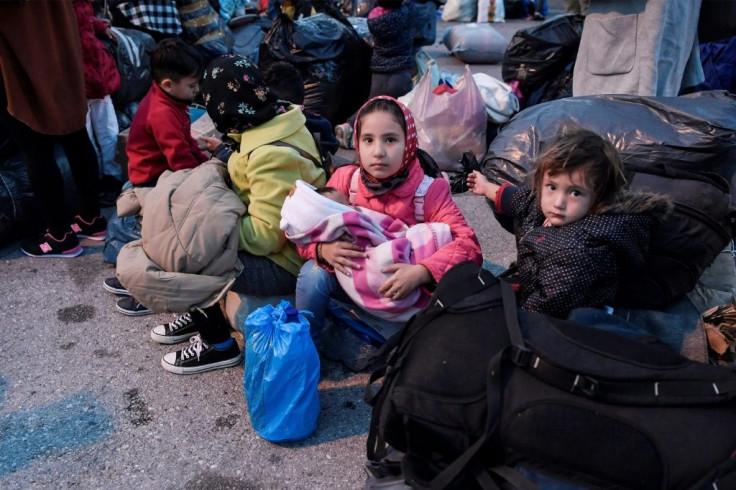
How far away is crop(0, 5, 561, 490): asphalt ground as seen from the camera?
2.09m

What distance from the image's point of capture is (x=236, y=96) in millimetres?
2564

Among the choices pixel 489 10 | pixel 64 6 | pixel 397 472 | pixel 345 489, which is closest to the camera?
pixel 397 472

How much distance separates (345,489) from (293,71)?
7.74 ft

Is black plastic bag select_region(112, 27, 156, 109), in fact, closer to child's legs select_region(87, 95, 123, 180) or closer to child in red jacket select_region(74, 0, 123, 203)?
child in red jacket select_region(74, 0, 123, 203)

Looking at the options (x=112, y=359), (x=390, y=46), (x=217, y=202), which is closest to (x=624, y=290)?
(x=217, y=202)

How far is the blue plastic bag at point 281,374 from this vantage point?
2.11 metres

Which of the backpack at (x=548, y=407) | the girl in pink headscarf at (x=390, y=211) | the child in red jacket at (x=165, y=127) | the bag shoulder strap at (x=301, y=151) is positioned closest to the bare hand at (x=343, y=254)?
the girl in pink headscarf at (x=390, y=211)

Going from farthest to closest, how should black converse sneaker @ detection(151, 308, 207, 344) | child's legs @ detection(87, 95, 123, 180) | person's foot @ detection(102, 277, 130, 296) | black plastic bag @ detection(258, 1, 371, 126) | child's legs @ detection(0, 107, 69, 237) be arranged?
black plastic bag @ detection(258, 1, 371, 126) < child's legs @ detection(87, 95, 123, 180) < child's legs @ detection(0, 107, 69, 237) < person's foot @ detection(102, 277, 130, 296) < black converse sneaker @ detection(151, 308, 207, 344)

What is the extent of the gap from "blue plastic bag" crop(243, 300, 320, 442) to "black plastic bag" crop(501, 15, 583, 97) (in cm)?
345

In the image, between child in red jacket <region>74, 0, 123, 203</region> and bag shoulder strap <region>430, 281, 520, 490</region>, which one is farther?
child in red jacket <region>74, 0, 123, 203</region>

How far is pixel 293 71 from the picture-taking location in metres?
3.53

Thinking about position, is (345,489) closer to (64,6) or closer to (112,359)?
(112,359)

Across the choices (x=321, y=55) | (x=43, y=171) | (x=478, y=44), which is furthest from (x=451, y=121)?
(x=478, y=44)

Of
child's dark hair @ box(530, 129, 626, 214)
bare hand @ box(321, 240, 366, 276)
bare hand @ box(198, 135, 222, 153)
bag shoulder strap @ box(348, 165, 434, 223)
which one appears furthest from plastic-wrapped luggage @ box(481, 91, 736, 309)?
bare hand @ box(198, 135, 222, 153)
